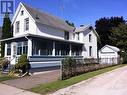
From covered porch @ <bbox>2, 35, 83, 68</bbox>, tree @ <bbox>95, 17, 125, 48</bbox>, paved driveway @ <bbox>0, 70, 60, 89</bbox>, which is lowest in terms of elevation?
paved driveway @ <bbox>0, 70, 60, 89</bbox>

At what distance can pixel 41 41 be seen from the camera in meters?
25.2

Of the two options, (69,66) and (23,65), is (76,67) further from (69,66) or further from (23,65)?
(23,65)

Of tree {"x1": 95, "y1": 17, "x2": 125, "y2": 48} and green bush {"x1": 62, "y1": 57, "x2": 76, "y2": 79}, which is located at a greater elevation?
tree {"x1": 95, "y1": 17, "x2": 125, "y2": 48}

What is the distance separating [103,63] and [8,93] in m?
18.6

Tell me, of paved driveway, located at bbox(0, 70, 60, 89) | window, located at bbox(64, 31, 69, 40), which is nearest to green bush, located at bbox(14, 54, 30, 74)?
paved driveway, located at bbox(0, 70, 60, 89)

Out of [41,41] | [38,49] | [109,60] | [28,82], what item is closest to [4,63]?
[38,49]

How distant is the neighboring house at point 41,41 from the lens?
23844mm

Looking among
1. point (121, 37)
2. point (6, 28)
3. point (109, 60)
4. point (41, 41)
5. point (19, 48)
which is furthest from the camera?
point (121, 37)

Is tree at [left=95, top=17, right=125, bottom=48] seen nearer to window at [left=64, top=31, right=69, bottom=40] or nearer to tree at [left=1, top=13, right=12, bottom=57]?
window at [left=64, top=31, right=69, bottom=40]

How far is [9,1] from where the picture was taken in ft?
94.3

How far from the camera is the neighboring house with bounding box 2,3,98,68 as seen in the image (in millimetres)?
23844

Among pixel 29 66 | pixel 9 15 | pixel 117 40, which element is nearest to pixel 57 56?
pixel 29 66

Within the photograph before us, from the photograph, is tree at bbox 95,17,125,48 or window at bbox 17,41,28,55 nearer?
window at bbox 17,41,28,55

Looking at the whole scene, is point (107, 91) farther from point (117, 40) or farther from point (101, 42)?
point (101, 42)
